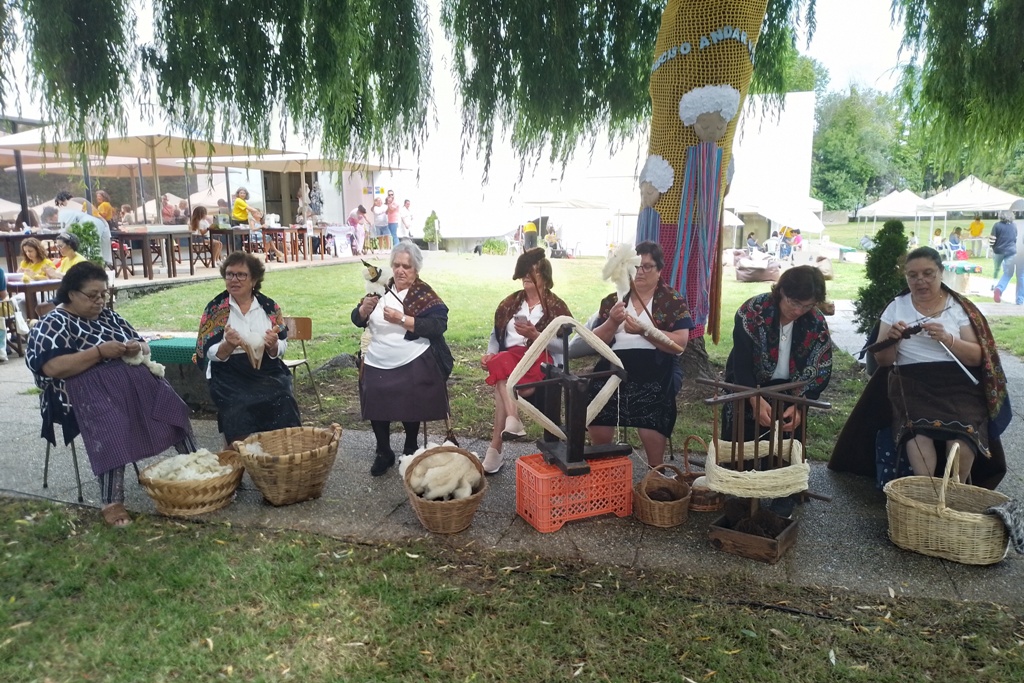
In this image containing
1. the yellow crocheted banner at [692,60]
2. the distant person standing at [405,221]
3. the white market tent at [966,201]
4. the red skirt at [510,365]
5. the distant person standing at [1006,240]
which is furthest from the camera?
the white market tent at [966,201]

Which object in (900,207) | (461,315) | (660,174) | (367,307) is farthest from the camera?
(900,207)

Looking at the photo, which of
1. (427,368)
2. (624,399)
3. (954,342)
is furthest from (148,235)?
(954,342)

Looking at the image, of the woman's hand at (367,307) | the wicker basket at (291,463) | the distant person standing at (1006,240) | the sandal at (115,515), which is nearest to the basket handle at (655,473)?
the wicker basket at (291,463)

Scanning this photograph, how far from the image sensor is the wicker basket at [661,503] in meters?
3.43

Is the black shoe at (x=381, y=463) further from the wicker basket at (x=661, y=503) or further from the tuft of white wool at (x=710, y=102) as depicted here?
the tuft of white wool at (x=710, y=102)

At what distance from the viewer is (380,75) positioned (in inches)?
179

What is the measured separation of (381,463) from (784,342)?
239 centimetres

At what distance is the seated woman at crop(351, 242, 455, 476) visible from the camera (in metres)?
4.12

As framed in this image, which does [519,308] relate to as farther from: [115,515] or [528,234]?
[528,234]

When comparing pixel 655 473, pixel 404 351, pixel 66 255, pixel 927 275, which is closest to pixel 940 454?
pixel 927 275

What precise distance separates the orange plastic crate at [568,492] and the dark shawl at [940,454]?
4.79 feet

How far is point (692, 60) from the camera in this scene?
4.86 m

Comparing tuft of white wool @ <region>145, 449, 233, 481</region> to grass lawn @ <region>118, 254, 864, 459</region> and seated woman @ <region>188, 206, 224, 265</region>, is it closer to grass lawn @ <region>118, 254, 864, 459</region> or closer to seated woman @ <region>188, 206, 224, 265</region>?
grass lawn @ <region>118, 254, 864, 459</region>

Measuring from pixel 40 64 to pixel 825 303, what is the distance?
4462 millimetres
